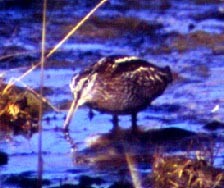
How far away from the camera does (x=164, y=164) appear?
9.13m

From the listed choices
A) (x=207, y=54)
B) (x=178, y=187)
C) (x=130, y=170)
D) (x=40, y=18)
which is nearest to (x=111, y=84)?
(x=130, y=170)

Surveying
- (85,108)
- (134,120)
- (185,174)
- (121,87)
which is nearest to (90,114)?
(85,108)

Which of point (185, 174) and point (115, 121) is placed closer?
point (185, 174)

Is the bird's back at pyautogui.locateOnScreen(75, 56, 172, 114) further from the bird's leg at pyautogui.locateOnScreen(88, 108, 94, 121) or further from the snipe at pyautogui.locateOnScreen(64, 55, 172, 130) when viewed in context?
the bird's leg at pyautogui.locateOnScreen(88, 108, 94, 121)

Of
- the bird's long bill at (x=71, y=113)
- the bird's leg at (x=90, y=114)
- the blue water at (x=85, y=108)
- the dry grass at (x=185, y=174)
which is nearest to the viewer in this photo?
the dry grass at (x=185, y=174)

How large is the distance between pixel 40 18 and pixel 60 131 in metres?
6.80

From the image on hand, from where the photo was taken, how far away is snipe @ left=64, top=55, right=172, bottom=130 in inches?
438

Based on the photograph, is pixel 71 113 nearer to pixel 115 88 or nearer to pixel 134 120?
pixel 115 88

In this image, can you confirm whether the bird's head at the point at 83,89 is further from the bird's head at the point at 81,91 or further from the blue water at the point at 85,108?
the blue water at the point at 85,108

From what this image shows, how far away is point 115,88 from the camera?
11156mm

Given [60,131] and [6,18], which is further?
[6,18]

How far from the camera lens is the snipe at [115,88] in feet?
36.5

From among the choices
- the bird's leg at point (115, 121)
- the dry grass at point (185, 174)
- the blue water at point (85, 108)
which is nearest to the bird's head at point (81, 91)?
the blue water at point (85, 108)

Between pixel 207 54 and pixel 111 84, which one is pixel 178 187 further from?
pixel 207 54
